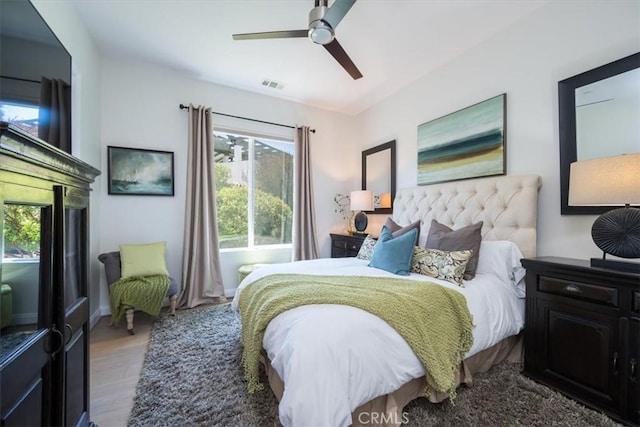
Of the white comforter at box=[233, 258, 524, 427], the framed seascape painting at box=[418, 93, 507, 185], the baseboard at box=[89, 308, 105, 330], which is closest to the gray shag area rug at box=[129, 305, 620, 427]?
the white comforter at box=[233, 258, 524, 427]

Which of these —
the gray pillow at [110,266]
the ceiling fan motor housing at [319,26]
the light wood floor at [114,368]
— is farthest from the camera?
the gray pillow at [110,266]

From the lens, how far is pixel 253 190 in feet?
13.3

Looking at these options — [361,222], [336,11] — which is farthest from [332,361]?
[361,222]

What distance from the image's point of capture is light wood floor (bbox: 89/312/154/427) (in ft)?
5.28

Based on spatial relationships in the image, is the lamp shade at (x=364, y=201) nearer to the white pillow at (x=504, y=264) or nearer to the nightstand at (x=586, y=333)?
the white pillow at (x=504, y=264)

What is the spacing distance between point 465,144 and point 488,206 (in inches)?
28.9

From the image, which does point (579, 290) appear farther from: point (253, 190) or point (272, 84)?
point (272, 84)

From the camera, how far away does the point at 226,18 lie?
8.02ft

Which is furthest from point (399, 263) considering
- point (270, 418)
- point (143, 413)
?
point (143, 413)

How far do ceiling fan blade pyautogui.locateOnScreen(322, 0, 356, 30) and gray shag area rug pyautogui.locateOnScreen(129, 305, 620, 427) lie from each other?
8.11 feet

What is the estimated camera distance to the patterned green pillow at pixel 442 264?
2.02m

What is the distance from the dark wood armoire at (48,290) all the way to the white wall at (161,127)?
2237 millimetres

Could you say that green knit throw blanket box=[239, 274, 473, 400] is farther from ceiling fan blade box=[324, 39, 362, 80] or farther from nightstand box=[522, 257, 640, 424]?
ceiling fan blade box=[324, 39, 362, 80]

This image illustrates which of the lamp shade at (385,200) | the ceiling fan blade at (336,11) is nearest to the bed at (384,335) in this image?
the lamp shade at (385,200)
